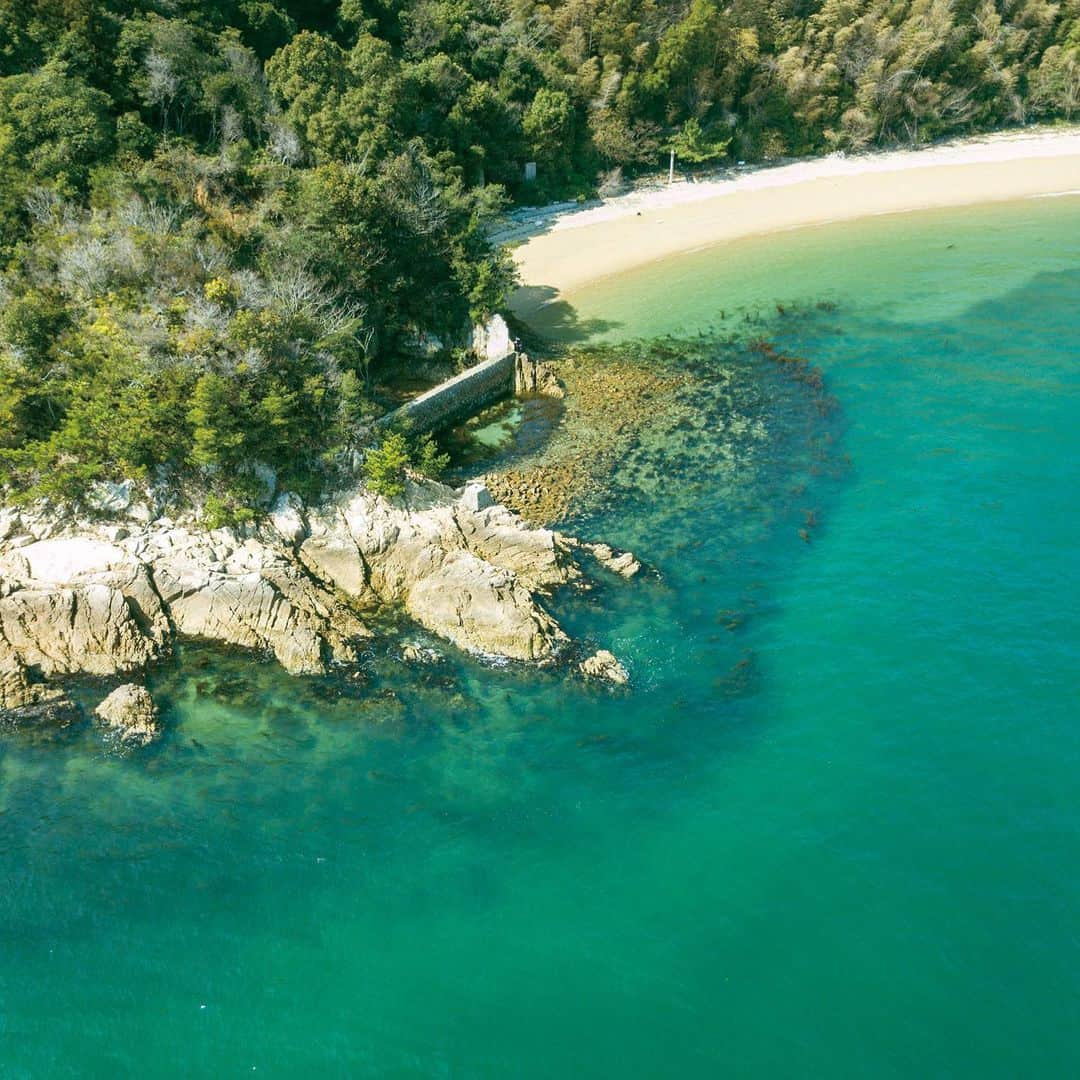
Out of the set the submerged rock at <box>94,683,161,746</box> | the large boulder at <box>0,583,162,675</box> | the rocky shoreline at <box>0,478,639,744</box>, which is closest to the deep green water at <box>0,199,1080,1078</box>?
the submerged rock at <box>94,683,161,746</box>

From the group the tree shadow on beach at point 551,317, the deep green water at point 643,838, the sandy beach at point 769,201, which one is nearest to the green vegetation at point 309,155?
the sandy beach at point 769,201

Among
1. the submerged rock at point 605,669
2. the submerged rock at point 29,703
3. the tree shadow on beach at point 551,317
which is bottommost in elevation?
the submerged rock at point 605,669

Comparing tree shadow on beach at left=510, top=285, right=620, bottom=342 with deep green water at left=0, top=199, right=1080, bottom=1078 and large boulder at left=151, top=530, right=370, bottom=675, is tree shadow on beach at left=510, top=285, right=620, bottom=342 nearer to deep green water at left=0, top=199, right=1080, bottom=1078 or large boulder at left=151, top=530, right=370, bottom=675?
deep green water at left=0, top=199, right=1080, bottom=1078

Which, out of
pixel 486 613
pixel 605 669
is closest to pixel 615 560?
pixel 605 669

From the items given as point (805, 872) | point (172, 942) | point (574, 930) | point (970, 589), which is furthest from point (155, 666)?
point (970, 589)

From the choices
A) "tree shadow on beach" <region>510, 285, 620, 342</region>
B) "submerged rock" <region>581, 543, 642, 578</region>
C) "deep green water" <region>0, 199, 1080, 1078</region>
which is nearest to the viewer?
"deep green water" <region>0, 199, 1080, 1078</region>

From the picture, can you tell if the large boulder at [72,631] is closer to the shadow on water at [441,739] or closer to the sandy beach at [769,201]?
the shadow on water at [441,739]

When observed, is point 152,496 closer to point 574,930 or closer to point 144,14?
point 574,930
